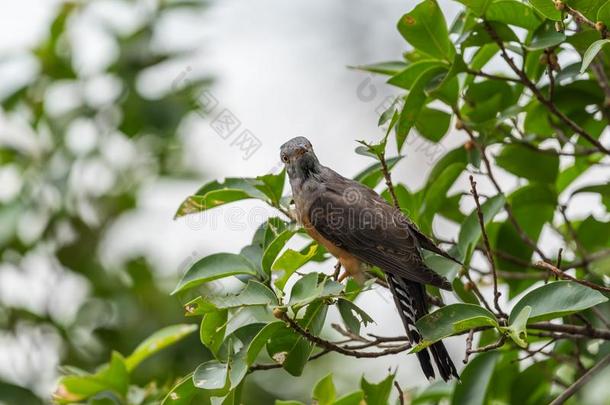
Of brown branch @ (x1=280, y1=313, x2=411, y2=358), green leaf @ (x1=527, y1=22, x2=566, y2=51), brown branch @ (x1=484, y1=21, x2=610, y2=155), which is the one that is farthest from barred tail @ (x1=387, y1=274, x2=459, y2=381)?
green leaf @ (x1=527, y1=22, x2=566, y2=51)

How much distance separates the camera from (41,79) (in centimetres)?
559

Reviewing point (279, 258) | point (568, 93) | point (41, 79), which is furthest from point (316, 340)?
point (41, 79)

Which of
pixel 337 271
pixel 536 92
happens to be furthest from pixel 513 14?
pixel 337 271

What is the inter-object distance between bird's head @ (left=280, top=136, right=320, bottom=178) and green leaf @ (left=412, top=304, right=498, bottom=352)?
52.2 inches

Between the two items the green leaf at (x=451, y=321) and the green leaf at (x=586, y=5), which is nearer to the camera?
the green leaf at (x=451, y=321)

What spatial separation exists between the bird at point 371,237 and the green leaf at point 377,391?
0.57ft

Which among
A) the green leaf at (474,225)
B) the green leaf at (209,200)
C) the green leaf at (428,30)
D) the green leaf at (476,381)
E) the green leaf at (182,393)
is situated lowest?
the green leaf at (476,381)

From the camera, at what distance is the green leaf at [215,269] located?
2.75m

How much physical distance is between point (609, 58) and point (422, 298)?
110 centimetres

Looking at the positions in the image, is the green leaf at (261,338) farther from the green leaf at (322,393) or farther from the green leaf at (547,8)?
the green leaf at (547,8)

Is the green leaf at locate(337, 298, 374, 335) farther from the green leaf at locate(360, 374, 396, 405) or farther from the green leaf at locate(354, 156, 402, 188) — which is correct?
the green leaf at locate(354, 156, 402, 188)

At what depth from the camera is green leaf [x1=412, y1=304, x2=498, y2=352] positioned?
235 centimetres

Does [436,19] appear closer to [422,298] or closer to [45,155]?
[422,298]

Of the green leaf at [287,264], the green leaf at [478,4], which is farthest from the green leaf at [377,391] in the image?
the green leaf at [478,4]
